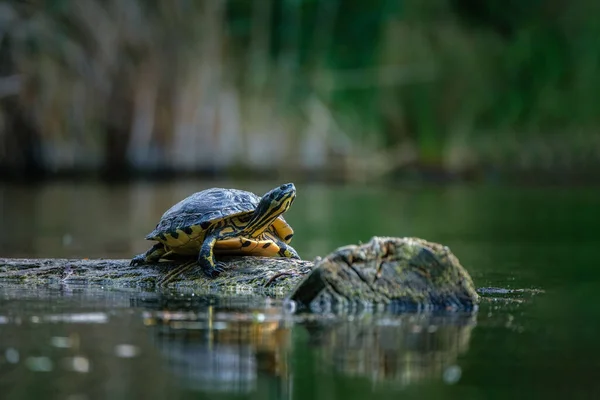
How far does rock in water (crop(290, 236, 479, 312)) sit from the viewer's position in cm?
533

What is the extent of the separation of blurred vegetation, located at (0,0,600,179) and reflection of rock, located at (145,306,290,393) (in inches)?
601

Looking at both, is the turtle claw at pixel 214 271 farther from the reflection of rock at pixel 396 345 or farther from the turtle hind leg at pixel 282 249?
the reflection of rock at pixel 396 345

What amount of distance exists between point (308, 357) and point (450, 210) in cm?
1216

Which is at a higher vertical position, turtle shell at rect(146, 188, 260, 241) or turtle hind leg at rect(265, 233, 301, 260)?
turtle shell at rect(146, 188, 260, 241)

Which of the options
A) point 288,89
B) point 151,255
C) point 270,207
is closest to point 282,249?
point 270,207

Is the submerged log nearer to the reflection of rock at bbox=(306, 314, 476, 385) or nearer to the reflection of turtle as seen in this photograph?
the reflection of rock at bbox=(306, 314, 476, 385)

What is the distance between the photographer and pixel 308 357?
13.7 ft

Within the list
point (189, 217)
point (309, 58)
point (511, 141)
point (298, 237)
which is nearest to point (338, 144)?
point (309, 58)

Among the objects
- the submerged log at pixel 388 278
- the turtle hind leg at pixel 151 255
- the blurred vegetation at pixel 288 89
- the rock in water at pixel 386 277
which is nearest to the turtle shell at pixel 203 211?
the turtle hind leg at pixel 151 255

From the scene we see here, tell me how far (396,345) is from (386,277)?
0.94 metres

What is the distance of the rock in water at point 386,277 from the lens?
533 centimetres

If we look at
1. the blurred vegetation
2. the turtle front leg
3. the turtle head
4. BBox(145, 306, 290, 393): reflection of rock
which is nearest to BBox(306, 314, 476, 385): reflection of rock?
BBox(145, 306, 290, 393): reflection of rock

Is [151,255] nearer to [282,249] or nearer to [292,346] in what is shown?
[282,249]

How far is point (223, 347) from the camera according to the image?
4305 millimetres
